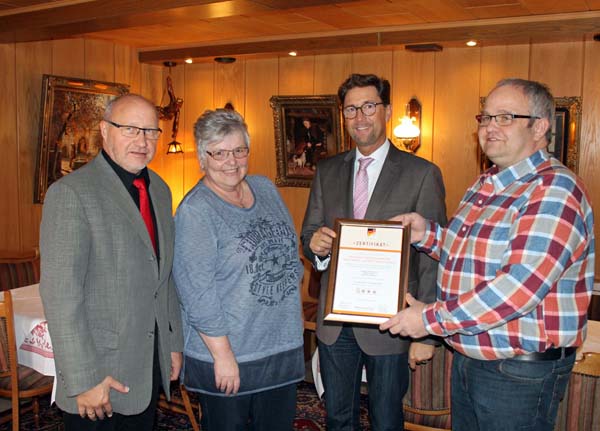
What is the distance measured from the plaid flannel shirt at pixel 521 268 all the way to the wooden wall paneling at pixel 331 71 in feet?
16.1

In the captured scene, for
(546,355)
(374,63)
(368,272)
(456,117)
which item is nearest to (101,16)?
(374,63)

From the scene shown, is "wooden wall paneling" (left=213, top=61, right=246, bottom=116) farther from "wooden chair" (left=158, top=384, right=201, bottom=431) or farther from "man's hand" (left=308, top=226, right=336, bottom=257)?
"man's hand" (left=308, top=226, right=336, bottom=257)

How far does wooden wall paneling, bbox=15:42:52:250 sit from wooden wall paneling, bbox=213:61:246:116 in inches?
84.4

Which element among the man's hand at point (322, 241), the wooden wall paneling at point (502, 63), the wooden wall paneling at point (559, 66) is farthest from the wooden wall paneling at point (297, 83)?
the man's hand at point (322, 241)

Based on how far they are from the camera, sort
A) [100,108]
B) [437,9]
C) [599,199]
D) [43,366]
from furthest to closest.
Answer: [100,108]
[599,199]
[437,9]
[43,366]

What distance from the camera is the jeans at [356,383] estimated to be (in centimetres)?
273

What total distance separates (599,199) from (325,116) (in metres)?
2.99

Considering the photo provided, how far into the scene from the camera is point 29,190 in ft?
20.7

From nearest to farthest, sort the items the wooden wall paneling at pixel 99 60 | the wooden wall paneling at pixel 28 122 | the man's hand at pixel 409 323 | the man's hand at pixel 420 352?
the man's hand at pixel 409 323 → the man's hand at pixel 420 352 → the wooden wall paneling at pixel 28 122 → the wooden wall paneling at pixel 99 60

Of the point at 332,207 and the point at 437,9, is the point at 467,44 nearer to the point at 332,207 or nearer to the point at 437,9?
the point at 437,9

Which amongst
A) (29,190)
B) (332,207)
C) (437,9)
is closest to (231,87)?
(29,190)

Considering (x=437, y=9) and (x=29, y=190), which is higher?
(x=437, y=9)

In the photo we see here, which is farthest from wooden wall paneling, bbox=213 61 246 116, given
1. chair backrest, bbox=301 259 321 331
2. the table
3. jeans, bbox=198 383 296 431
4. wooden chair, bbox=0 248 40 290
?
jeans, bbox=198 383 296 431

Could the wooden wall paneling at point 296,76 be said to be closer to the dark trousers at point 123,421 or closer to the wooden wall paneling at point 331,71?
the wooden wall paneling at point 331,71
